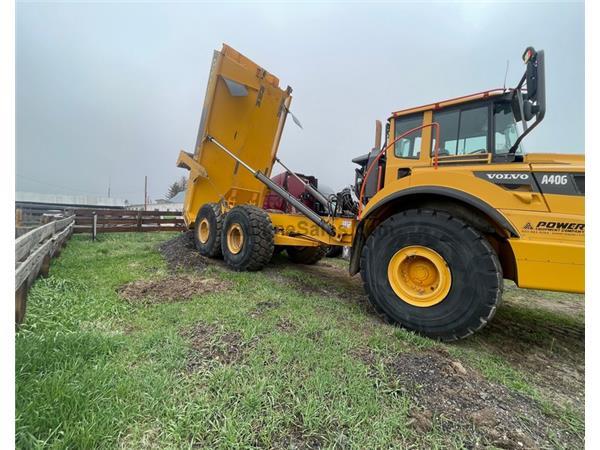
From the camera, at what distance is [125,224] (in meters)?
9.87

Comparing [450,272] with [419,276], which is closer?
[450,272]

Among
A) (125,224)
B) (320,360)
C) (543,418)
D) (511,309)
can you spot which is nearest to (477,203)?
(543,418)

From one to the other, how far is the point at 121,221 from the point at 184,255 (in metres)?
6.08

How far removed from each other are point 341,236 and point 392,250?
4.36 ft

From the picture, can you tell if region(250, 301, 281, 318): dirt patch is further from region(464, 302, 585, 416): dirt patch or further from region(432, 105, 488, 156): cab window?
region(432, 105, 488, 156): cab window

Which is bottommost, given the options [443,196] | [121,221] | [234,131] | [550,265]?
[550,265]

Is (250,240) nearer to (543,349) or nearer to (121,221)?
(543,349)

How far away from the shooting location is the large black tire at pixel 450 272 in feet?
7.75

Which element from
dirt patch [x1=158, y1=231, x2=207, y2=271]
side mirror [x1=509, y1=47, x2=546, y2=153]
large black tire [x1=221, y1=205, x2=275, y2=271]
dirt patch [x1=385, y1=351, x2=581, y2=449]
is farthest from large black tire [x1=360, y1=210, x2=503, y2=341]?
dirt patch [x1=158, y1=231, x2=207, y2=271]

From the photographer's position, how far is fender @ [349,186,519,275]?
7.89ft

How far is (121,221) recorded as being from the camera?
9750 mm

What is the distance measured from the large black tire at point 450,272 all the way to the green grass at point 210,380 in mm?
192

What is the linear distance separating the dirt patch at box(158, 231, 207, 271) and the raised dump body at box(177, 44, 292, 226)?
0.47 meters

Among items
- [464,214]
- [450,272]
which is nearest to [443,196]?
A: [464,214]
